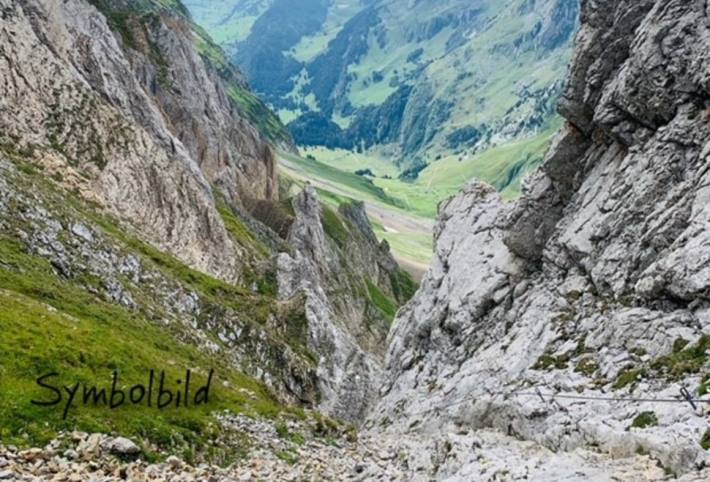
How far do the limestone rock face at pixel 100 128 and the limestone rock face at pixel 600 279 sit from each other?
154ft

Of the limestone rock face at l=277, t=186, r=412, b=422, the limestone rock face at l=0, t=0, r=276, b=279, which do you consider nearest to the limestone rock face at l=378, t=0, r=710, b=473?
the limestone rock face at l=277, t=186, r=412, b=422

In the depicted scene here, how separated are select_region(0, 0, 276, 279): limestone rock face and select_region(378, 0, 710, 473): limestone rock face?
46844mm

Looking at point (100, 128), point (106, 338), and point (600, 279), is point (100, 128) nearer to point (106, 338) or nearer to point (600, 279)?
point (106, 338)

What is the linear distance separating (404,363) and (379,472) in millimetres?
23893

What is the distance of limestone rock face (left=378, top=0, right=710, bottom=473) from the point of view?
1019 inches

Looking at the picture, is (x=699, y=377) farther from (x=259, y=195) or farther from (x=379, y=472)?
(x=259, y=195)

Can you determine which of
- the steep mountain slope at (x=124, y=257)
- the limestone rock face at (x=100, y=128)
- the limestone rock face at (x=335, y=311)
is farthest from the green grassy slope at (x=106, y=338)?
the limestone rock face at (x=100, y=128)

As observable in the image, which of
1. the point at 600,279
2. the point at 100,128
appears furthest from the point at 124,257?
the point at 600,279

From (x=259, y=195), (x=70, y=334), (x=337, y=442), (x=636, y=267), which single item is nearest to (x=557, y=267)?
(x=636, y=267)

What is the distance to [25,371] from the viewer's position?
1284 inches

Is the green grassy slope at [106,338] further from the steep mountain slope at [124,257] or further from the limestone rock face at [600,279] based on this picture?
the limestone rock face at [600,279]

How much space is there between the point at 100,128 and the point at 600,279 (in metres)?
69.9

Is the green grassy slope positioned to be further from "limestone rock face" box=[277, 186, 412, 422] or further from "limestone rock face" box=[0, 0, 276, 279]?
"limestone rock face" box=[0, 0, 276, 279]

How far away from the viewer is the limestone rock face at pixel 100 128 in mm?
77750
